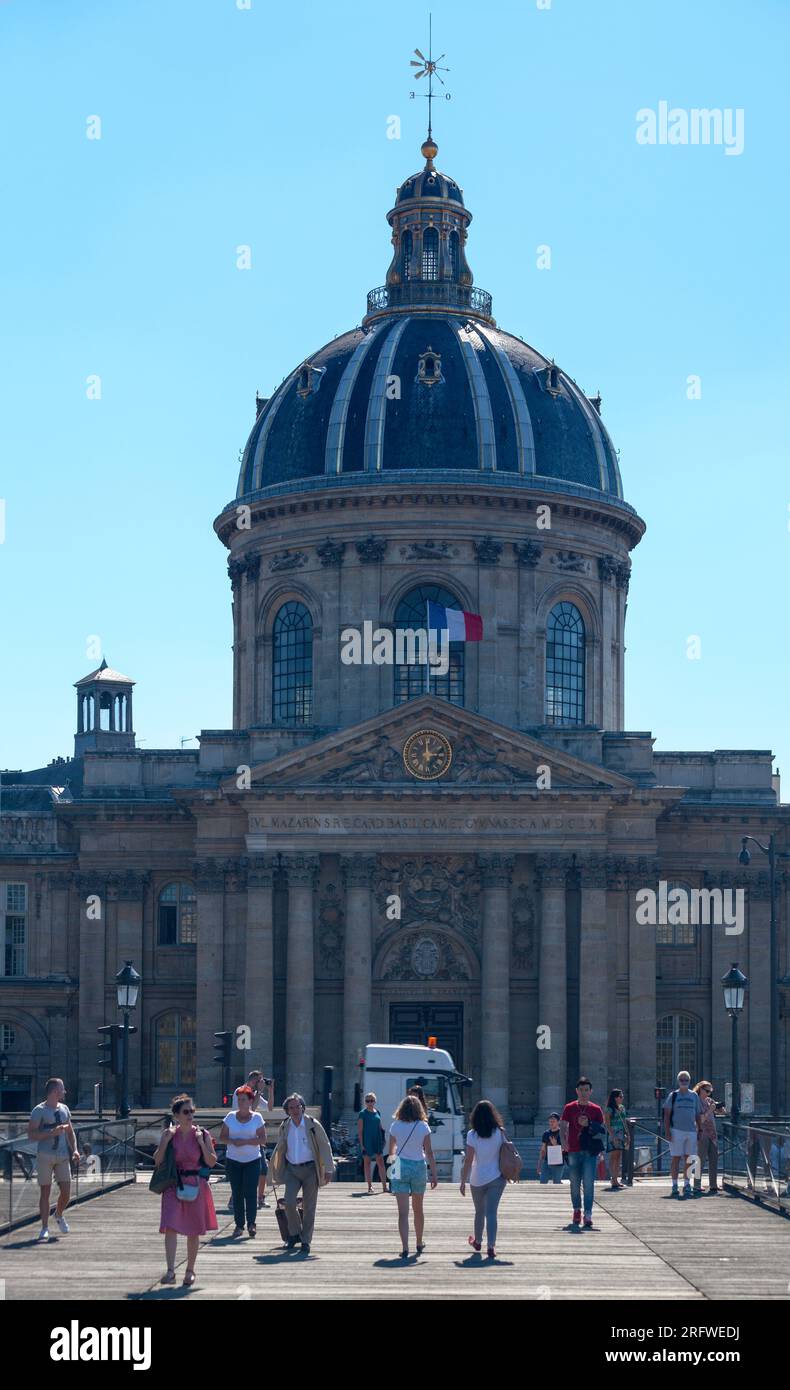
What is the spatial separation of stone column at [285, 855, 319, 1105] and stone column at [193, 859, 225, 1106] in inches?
98.3

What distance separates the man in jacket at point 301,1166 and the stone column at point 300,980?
3750 cm

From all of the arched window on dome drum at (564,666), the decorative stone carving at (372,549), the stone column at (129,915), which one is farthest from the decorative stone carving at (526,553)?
the stone column at (129,915)

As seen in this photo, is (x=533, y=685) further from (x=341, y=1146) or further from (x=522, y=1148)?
(x=341, y=1146)

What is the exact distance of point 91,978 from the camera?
7331 centimetres

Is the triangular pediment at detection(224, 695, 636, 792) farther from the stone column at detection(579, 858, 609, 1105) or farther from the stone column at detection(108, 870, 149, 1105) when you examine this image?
the stone column at detection(108, 870, 149, 1105)

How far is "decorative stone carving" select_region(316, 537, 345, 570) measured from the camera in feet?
252

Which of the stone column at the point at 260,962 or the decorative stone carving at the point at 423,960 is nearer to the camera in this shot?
the stone column at the point at 260,962

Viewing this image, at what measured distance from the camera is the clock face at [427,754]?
68.4 m

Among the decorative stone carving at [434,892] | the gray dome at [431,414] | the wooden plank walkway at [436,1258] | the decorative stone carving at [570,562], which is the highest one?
the gray dome at [431,414]

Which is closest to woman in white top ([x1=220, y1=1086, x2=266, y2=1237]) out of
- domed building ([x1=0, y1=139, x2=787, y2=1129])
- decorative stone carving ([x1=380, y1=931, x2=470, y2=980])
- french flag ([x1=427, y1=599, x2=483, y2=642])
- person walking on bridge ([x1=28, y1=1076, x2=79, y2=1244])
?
person walking on bridge ([x1=28, y1=1076, x2=79, y2=1244])

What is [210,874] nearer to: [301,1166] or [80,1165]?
[80,1165]

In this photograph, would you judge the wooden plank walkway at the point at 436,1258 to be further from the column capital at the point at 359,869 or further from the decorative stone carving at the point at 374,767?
the decorative stone carving at the point at 374,767

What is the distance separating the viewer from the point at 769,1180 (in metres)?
37.1
